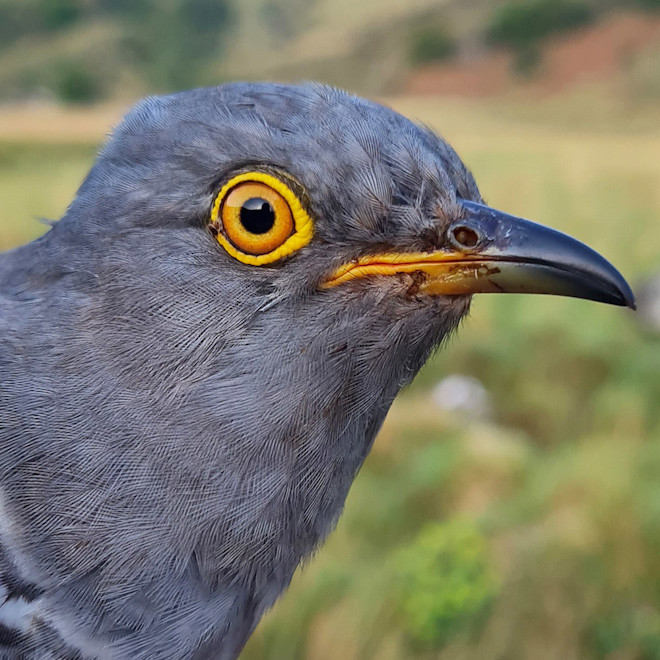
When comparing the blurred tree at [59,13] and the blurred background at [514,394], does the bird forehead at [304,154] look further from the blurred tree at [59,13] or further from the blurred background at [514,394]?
the blurred tree at [59,13]

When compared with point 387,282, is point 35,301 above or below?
below

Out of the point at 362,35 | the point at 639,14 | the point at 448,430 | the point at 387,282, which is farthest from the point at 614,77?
the point at 387,282


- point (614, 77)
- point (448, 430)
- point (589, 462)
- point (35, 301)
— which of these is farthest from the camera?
point (614, 77)

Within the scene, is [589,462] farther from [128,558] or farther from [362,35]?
[362,35]

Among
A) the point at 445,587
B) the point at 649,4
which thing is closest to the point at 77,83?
the point at 649,4

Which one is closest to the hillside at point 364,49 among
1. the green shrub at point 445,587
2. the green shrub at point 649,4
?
the green shrub at point 649,4

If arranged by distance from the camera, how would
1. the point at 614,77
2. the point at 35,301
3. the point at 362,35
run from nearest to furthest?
1. the point at 35,301
2. the point at 614,77
3. the point at 362,35

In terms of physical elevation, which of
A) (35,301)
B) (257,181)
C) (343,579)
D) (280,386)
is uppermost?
(257,181)

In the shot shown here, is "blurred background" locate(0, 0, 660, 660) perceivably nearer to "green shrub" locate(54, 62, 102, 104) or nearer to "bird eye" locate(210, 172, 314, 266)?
"bird eye" locate(210, 172, 314, 266)

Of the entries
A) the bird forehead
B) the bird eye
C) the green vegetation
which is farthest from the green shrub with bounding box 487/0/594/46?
the bird eye
